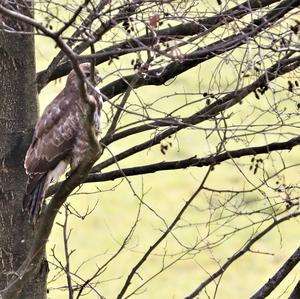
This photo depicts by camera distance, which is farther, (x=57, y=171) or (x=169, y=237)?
(x=169, y=237)

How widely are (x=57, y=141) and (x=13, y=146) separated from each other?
0.56 m

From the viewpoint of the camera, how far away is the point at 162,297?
14922mm

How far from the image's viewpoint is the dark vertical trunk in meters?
5.73

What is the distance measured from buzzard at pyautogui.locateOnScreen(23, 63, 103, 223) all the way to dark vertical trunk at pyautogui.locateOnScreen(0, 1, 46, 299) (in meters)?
0.11

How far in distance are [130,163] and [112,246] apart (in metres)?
1.45

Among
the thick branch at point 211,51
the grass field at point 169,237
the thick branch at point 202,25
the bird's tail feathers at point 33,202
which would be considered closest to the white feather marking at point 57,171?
Answer: the bird's tail feathers at point 33,202

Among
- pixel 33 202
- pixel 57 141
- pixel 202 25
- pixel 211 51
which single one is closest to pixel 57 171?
pixel 57 141

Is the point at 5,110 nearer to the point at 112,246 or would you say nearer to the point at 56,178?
the point at 56,178

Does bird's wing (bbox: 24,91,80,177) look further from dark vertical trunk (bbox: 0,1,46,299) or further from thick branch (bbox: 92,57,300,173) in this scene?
thick branch (bbox: 92,57,300,173)

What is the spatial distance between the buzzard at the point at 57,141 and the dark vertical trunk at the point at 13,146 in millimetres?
109

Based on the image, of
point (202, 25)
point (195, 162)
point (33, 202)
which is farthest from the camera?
point (195, 162)

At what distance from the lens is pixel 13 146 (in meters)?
5.78

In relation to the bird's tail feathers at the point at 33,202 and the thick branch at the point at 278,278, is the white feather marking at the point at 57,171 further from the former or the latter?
the thick branch at the point at 278,278

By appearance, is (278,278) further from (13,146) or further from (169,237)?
(169,237)
